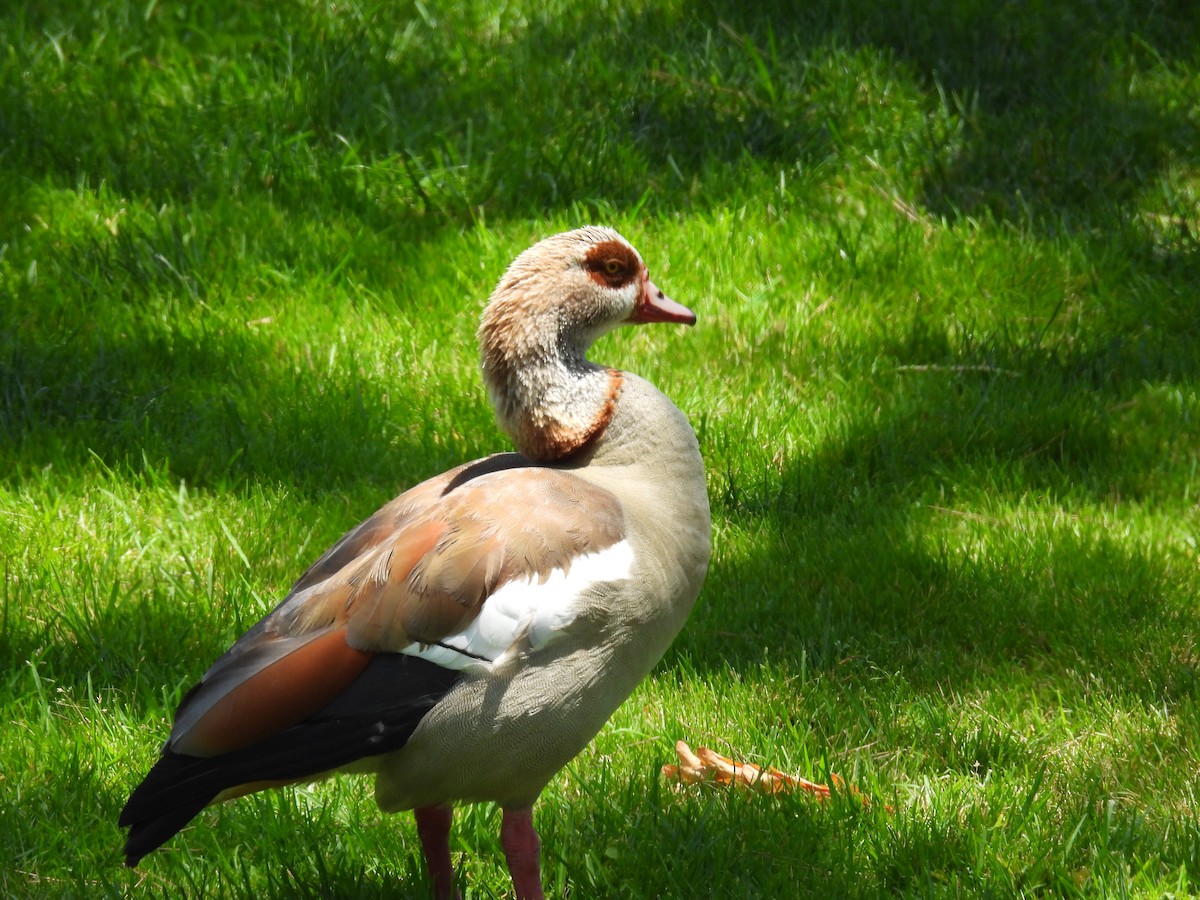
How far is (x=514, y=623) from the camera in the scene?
3.08 m

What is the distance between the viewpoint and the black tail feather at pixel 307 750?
2902mm

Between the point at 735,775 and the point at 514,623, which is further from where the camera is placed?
the point at 735,775

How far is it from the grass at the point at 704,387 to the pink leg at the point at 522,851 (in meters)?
0.19

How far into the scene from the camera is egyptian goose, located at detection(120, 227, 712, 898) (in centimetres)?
296

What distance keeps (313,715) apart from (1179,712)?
7.26 feet

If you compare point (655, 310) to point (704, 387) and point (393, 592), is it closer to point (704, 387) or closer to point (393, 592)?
point (393, 592)

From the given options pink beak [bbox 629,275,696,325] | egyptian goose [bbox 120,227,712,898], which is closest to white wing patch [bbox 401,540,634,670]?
egyptian goose [bbox 120,227,712,898]

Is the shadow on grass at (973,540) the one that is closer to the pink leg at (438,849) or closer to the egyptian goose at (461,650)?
the egyptian goose at (461,650)

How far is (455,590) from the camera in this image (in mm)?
3100

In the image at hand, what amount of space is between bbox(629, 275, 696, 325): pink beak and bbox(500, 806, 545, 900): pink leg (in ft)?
4.21

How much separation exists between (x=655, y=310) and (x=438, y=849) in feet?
4.70

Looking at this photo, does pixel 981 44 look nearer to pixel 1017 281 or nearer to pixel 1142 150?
pixel 1142 150

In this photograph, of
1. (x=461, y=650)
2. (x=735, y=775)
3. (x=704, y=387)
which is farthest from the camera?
(x=704, y=387)

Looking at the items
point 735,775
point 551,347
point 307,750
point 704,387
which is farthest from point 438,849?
point 704,387
